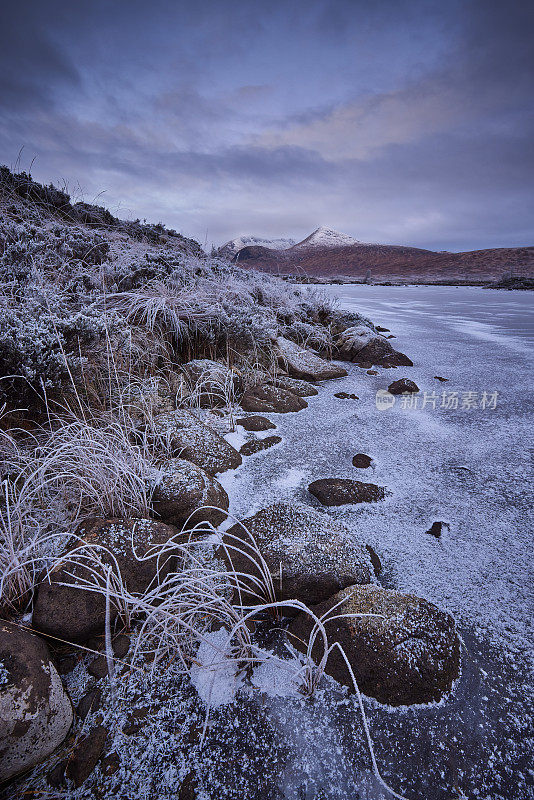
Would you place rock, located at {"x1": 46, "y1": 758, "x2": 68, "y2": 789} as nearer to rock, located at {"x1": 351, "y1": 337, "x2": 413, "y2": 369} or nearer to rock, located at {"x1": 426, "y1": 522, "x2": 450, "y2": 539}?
Answer: rock, located at {"x1": 426, "y1": 522, "x2": 450, "y2": 539}

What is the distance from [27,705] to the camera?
2.56 feet

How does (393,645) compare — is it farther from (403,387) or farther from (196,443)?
(403,387)

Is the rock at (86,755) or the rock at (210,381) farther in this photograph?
the rock at (210,381)

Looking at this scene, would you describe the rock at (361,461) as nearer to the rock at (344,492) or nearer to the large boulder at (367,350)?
the rock at (344,492)

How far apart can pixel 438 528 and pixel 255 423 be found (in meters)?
1.27

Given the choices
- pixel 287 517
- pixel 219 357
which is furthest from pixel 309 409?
pixel 287 517

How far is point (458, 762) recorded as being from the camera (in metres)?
0.78

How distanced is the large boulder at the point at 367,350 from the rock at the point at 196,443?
243 cm

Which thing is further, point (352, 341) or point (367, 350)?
point (352, 341)

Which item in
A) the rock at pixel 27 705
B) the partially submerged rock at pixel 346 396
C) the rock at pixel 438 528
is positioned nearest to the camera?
the rock at pixel 27 705

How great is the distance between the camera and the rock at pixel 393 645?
90 cm

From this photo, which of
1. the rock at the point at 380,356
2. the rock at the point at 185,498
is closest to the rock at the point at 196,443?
the rock at the point at 185,498

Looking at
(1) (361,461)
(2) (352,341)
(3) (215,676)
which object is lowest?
(3) (215,676)

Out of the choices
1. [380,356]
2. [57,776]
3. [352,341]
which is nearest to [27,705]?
[57,776]
